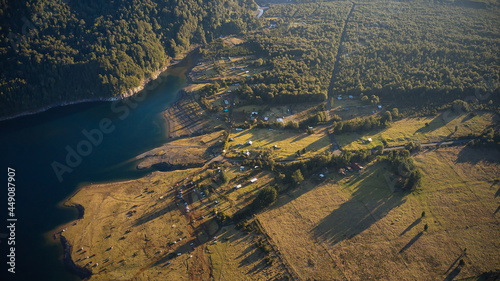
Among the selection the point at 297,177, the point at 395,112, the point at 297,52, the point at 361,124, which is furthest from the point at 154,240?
the point at 297,52

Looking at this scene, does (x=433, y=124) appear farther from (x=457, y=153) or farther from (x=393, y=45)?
(x=393, y=45)

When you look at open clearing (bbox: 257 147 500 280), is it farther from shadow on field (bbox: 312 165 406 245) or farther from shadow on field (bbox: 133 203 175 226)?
shadow on field (bbox: 133 203 175 226)

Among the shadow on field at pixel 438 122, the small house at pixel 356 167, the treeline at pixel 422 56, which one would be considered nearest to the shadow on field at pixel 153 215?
the small house at pixel 356 167

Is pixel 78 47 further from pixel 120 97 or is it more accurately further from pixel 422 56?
pixel 422 56

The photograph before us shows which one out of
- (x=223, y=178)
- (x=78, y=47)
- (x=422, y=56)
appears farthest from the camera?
(x=422, y=56)

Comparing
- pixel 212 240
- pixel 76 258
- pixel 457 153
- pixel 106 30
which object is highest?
pixel 106 30

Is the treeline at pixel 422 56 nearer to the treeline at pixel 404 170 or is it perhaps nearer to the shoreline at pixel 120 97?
the treeline at pixel 404 170

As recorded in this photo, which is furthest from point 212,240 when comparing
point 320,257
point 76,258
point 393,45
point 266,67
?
point 393,45
